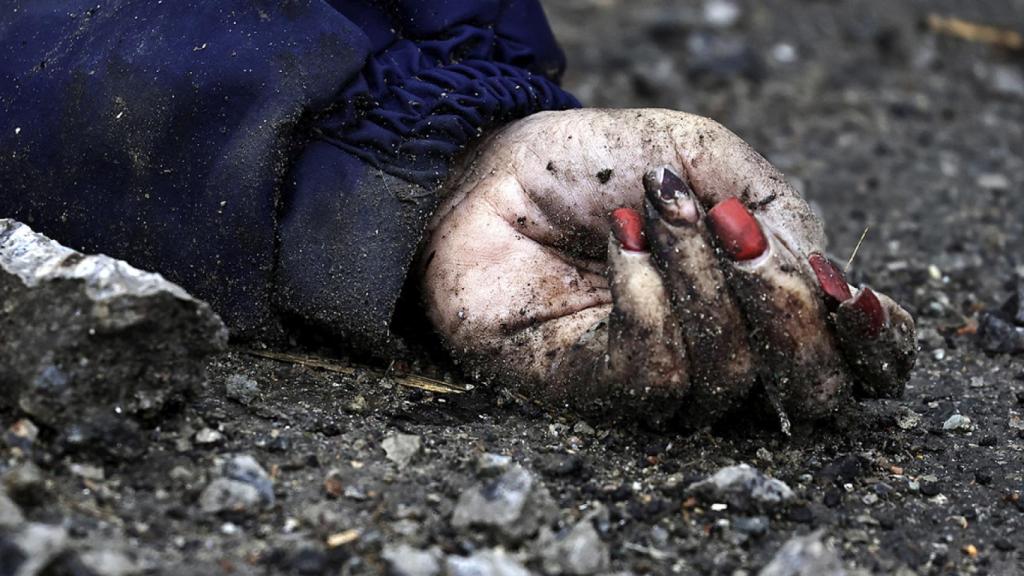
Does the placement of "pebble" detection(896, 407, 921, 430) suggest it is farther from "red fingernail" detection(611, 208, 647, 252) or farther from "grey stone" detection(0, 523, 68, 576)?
"grey stone" detection(0, 523, 68, 576)

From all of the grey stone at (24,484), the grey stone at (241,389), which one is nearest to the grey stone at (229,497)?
the grey stone at (24,484)

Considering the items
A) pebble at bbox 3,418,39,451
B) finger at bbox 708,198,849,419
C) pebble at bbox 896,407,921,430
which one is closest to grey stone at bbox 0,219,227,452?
pebble at bbox 3,418,39,451

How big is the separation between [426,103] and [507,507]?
A: 2.81 feet

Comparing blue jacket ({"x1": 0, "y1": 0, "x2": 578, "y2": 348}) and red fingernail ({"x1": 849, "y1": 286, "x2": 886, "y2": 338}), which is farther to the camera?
blue jacket ({"x1": 0, "y1": 0, "x2": 578, "y2": 348})

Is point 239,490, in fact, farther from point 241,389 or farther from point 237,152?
point 237,152

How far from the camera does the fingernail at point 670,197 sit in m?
2.00

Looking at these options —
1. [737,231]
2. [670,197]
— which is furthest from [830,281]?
[670,197]

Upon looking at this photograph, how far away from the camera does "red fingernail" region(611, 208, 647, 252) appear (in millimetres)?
2033

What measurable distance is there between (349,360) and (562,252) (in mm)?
460

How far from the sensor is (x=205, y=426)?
6.59 feet

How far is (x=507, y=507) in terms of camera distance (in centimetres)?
181

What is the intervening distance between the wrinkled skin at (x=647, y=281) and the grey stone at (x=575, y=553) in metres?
0.35

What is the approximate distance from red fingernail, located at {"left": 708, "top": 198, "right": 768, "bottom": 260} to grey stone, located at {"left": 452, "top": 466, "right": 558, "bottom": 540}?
1.60 ft

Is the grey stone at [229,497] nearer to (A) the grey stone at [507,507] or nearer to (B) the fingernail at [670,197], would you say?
(A) the grey stone at [507,507]
